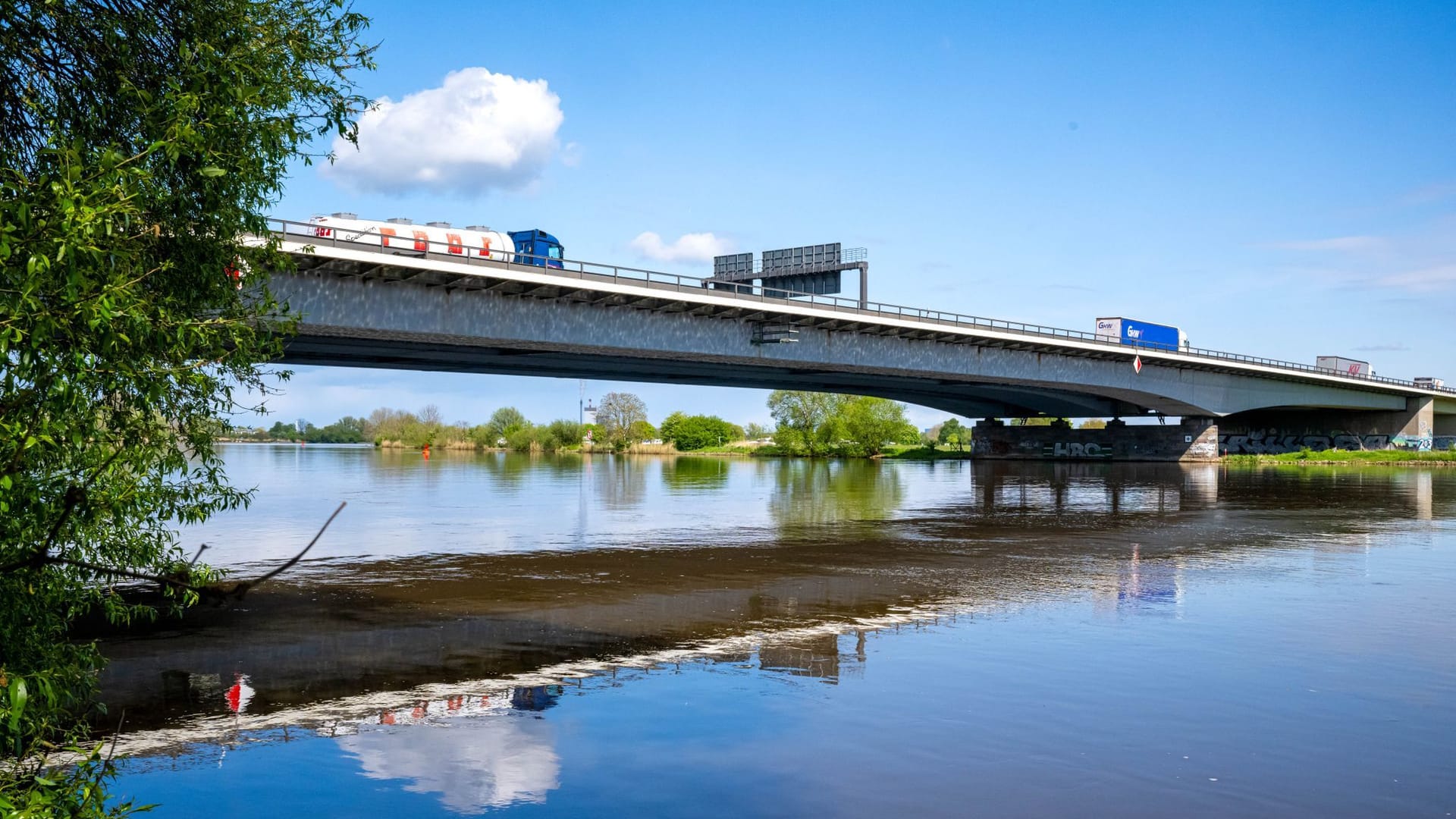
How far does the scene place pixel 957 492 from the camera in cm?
5612

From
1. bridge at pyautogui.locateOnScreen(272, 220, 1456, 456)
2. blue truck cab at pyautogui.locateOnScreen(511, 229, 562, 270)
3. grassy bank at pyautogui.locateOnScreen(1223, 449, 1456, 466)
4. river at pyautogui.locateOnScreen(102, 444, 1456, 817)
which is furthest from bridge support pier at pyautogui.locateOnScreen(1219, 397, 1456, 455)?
river at pyautogui.locateOnScreen(102, 444, 1456, 817)

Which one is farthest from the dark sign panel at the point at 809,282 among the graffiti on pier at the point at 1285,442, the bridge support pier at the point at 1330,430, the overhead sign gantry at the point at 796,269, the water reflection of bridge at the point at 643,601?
the graffiti on pier at the point at 1285,442

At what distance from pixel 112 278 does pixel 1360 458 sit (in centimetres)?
12187

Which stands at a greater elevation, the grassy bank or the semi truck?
the semi truck

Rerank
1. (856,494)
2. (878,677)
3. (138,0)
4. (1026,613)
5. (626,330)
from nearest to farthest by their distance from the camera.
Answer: (138,0)
(878,677)
(1026,613)
(626,330)
(856,494)

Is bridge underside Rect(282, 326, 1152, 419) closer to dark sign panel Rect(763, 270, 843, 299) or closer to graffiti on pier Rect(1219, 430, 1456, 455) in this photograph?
dark sign panel Rect(763, 270, 843, 299)

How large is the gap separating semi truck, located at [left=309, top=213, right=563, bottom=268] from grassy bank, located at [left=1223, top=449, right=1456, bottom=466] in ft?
247

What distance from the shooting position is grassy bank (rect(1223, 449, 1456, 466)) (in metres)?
105

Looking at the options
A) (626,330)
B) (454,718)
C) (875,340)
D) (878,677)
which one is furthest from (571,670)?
(875,340)

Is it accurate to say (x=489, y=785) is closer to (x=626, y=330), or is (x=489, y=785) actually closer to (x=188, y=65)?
(x=188, y=65)

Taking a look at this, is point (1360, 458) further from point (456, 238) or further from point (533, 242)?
point (456, 238)

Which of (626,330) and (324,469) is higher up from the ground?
(626,330)

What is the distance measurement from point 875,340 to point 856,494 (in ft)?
39.6

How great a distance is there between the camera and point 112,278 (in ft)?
25.8
